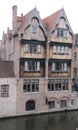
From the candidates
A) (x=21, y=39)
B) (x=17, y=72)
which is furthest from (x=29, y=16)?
(x=17, y=72)

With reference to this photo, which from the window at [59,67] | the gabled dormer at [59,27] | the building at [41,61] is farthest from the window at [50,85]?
the gabled dormer at [59,27]

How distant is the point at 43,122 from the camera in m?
34.8

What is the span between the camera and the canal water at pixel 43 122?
105ft

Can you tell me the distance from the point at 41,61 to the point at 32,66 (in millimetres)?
1886

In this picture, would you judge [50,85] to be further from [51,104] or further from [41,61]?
[41,61]

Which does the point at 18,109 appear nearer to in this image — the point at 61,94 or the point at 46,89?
the point at 46,89

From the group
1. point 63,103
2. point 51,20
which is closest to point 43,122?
point 63,103

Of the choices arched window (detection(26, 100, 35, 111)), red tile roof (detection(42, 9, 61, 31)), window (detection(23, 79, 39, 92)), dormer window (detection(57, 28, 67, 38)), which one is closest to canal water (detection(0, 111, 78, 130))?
arched window (detection(26, 100, 35, 111))

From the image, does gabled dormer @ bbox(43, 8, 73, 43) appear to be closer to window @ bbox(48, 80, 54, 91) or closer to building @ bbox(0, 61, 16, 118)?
window @ bbox(48, 80, 54, 91)

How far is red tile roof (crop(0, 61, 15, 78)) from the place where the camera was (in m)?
37.8

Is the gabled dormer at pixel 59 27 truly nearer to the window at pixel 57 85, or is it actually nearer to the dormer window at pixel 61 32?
the dormer window at pixel 61 32

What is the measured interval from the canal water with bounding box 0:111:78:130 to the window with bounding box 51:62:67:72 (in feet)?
26.3

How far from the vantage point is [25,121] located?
35.2 metres

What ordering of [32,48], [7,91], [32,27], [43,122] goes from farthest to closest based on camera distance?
[32,48]
[32,27]
[7,91]
[43,122]
